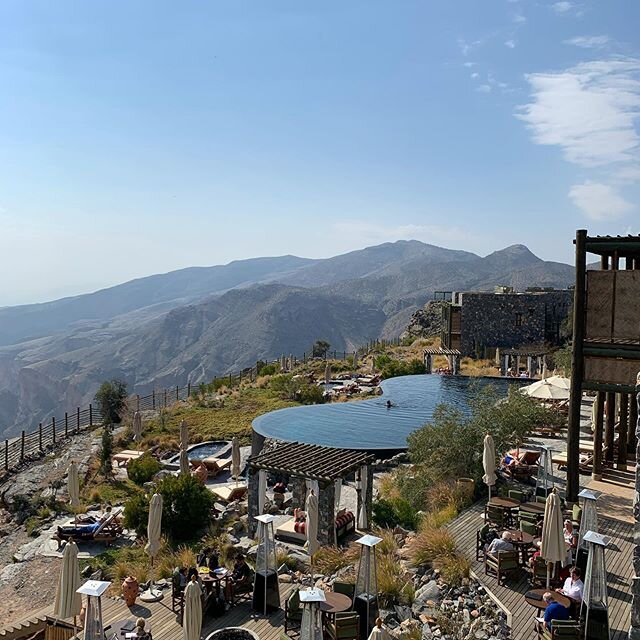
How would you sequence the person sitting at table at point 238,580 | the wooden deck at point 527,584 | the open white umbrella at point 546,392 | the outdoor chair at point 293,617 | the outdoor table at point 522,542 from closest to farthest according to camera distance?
the wooden deck at point 527,584
the outdoor chair at point 293,617
the outdoor table at point 522,542
the person sitting at table at point 238,580
the open white umbrella at point 546,392

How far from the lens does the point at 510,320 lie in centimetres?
4516

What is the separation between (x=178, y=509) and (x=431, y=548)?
7005 millimetres

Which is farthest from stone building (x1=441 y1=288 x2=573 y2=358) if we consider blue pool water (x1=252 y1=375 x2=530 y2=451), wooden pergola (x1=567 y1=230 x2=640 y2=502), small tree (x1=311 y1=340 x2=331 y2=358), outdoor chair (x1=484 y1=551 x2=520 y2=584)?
outdoor chair (x1=484 y1=551 x2=520 y2=584)

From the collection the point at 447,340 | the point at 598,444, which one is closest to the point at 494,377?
the point at 447,340

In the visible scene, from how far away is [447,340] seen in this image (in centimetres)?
4625

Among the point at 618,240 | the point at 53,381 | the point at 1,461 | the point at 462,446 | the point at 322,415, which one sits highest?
the point at 618,240

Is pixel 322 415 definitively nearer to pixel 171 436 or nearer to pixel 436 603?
pixel 171 436

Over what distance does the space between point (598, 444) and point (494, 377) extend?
2135 cm

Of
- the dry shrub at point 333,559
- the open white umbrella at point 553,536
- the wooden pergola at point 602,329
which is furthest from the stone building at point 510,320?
the open white umbrella at point 553,536

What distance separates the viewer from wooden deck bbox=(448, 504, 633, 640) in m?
8.42

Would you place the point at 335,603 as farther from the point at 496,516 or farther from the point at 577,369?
the point at 577,369

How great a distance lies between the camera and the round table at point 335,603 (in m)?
8.72

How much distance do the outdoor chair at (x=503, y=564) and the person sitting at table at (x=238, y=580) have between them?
163 inches

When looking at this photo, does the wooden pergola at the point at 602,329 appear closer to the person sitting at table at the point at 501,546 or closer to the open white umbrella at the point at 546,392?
the person sitting at table at the point at 501,546
